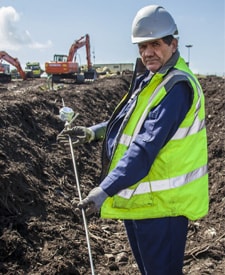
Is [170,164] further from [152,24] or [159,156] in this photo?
→ [152,24]

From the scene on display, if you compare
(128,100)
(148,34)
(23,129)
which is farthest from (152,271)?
(23,129)

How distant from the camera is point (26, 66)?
45.2 meters

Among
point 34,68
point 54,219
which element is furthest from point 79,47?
point 54,219

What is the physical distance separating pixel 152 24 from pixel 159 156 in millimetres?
785

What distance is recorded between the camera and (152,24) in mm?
2643

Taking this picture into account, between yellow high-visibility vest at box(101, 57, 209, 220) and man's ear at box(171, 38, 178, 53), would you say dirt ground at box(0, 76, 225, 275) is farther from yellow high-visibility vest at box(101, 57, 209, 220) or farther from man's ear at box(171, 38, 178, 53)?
man's ear at box(171, 38, 178, 53)

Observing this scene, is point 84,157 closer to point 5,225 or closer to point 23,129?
point 23,129

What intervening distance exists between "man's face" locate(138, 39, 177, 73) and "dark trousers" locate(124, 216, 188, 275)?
0.94 meters

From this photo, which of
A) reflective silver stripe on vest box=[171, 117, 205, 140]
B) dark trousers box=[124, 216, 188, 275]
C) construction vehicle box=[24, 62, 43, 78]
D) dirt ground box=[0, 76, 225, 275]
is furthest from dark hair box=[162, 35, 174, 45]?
construction vehicle box=[24, 62, 43, 78]

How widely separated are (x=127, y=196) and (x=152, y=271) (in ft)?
1.65

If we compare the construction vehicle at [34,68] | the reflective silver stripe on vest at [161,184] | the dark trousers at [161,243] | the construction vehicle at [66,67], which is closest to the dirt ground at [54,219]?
the dark trousers at [161,243]

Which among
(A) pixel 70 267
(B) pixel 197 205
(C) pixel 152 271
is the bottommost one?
(A) pixel 70 267

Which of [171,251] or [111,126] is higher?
[111,126]

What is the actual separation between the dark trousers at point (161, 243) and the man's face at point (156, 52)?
0.94m
